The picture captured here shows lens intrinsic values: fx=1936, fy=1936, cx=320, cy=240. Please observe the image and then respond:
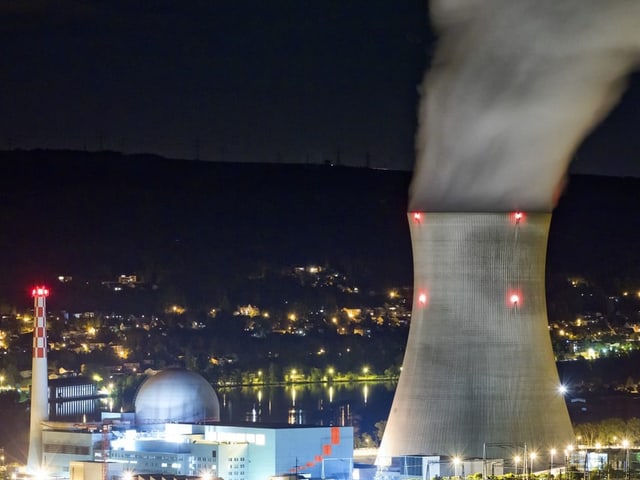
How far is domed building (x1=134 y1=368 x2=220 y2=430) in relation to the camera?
3073cm

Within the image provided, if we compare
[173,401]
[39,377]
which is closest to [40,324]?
[39,377]

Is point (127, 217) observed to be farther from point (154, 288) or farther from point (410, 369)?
point (410, 369)

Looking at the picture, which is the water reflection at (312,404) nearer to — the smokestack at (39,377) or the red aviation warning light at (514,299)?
the smokestack at (39,377)

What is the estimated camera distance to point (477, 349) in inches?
971

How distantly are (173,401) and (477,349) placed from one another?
7.56 m

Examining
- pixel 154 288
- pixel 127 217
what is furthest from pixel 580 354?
pixel 127 217

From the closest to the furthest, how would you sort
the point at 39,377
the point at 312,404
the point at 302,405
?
the point at 39,377 < the point at 302,405 < the point at 312,404

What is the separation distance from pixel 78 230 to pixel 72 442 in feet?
Result: 239

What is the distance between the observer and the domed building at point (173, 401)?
30734 millimetres

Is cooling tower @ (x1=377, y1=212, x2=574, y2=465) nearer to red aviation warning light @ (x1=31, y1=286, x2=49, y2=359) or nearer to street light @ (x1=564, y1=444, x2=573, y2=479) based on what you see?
street light @ (x1=564, y1=444, x2=573, y2=479)

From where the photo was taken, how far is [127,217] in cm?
10850

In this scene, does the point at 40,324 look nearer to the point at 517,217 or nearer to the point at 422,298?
the point at 422,298

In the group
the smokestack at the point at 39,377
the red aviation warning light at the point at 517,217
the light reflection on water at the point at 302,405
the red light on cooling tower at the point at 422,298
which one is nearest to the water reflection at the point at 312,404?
the light reflection on water at the point at 302,405

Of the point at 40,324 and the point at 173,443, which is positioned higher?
the point at 40,324
